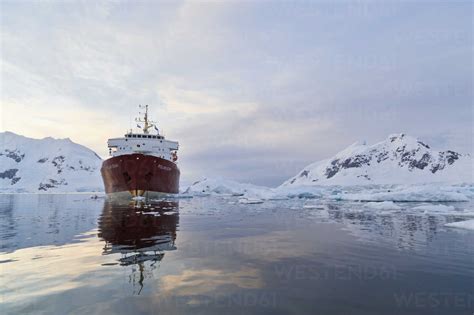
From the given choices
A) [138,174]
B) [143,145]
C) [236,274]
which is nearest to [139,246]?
[236,274]

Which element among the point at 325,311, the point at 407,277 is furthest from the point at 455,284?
the point at 325,311

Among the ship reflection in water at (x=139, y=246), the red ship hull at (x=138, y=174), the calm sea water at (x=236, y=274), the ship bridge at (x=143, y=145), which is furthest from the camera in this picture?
the ship bridge at (x=143, y=145)

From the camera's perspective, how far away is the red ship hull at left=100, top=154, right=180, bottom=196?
33875 millimetres

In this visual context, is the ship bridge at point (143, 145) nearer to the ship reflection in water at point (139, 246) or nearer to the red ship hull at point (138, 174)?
the red ship hull at point (138, 174)

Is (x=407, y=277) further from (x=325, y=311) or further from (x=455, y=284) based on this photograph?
(x=325, y=311)

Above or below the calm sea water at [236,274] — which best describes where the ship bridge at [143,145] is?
above

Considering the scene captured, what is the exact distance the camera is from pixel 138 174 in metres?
33.8

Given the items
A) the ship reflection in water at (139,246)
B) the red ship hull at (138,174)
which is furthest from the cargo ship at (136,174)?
the ship reflection in water at (139,246)

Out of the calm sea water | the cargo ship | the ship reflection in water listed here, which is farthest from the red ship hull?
the calm sea water

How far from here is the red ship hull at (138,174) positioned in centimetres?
3388

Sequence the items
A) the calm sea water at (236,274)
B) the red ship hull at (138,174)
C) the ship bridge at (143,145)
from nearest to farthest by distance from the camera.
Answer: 1. the calm sea water at (236,274)
2. the red ship hull at (138,174)
3. the ship bridge at (143,145)

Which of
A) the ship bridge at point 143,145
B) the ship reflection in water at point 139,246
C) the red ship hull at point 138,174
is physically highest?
the ship bridge at point 143,145

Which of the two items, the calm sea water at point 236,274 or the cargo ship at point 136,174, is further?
the cargo ship at point 136,174

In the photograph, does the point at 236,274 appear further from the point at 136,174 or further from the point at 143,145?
the point at 143,145
